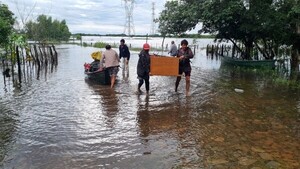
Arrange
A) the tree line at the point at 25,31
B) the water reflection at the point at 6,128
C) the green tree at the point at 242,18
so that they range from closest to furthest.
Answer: the water reflection at the point at 6,128 < the tree line at the point at 25,31 < the green tree at the point at 242,18

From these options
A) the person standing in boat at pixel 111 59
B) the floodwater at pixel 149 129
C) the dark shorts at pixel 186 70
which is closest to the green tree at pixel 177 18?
the person standing in boat at pixel 111 59

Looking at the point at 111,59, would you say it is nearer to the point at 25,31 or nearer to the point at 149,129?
the point at 149,129

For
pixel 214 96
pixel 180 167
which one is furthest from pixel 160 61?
pixel 180 167

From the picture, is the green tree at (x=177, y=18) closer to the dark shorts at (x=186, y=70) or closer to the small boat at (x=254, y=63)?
the small boat at (x=254, y=63)

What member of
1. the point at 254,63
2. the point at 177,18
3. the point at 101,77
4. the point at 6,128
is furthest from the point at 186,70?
the point at 177,18

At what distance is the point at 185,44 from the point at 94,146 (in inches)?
215

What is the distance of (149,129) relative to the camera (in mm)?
7199

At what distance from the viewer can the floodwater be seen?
543 cm

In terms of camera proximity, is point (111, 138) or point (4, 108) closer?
point (111, 138)

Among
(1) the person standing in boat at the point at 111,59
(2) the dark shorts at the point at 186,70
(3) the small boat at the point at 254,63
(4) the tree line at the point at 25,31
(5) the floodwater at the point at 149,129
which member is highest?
(4) the tree line at the point at 25,31

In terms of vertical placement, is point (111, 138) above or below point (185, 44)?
below

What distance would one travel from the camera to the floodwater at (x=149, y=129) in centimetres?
543

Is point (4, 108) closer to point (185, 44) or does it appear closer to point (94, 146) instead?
point (94, 146)

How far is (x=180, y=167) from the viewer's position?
514 cm
